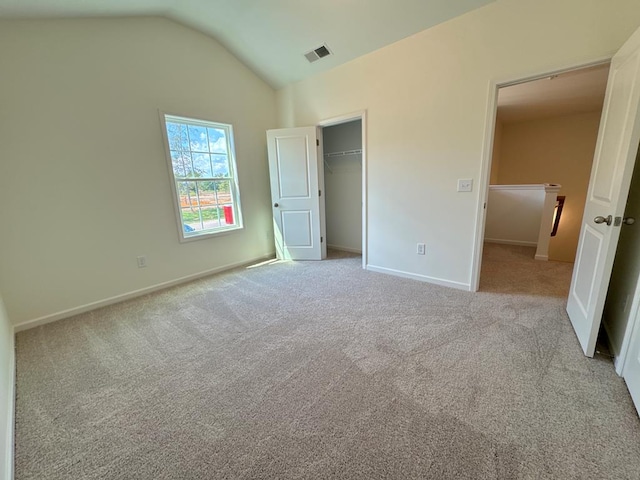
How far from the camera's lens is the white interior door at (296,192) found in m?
3.69

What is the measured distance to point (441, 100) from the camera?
254cm

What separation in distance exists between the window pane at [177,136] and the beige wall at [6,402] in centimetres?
212

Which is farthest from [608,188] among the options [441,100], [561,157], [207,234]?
[561,157]

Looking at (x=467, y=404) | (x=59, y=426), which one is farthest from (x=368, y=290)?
(x=59, y=426)

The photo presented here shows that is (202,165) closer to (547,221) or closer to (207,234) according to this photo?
(207,234)

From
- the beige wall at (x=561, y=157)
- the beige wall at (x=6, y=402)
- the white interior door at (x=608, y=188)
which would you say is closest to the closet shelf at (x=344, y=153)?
the white interior door at (x=608, y=188)

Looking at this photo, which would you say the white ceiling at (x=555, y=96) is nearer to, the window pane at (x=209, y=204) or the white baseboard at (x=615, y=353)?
the white baseboard at (x=615, y=353)

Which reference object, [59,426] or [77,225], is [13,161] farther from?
[59,426]

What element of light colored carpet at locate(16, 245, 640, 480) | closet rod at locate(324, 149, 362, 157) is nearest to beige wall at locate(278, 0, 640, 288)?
closet rod at locate(324, 149, 362, 157)

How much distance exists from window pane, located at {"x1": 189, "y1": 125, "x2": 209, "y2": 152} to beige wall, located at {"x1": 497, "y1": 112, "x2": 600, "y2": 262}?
6465 millimetres

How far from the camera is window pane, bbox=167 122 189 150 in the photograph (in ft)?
10.0

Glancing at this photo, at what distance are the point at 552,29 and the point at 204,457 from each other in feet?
11.6

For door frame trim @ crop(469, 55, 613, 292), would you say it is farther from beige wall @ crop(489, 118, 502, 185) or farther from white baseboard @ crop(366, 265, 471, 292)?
beige wall @ crop(489, 118, 502, 185)

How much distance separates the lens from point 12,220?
2.16m
